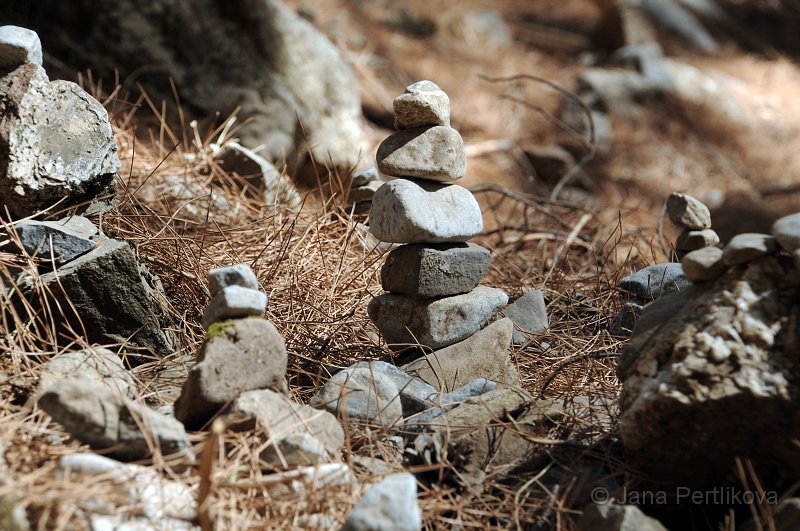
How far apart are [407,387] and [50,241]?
1128 mm

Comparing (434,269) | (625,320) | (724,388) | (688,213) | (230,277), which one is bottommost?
(625,320)

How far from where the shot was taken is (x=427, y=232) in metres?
2.57

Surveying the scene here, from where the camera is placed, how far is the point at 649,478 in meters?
2.12

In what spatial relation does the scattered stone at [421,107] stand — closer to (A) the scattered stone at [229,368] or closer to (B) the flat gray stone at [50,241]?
(A) the scattered stone at [229,368]

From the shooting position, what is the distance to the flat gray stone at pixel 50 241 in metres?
2.45

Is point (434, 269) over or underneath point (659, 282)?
over

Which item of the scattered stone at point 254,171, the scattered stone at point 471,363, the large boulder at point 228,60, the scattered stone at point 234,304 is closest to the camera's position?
the scattered stone at point 234,304

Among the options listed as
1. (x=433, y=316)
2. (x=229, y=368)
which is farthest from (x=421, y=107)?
(x=229, y=368)

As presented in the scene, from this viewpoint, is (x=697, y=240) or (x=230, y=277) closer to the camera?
(x=230, y=277)

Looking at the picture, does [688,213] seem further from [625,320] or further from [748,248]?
[748,248]

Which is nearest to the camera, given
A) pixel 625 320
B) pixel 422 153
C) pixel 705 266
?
pixel 705 266

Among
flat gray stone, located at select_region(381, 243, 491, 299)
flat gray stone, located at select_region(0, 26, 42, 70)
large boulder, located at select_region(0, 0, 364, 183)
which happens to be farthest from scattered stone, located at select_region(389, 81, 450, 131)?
large boulder, located at select_region(0, 0, 364, 183)

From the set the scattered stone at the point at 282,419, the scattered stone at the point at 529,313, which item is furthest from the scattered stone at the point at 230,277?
the scattered stone at the point at 529,313

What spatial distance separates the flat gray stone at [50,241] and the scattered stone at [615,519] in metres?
1.59
